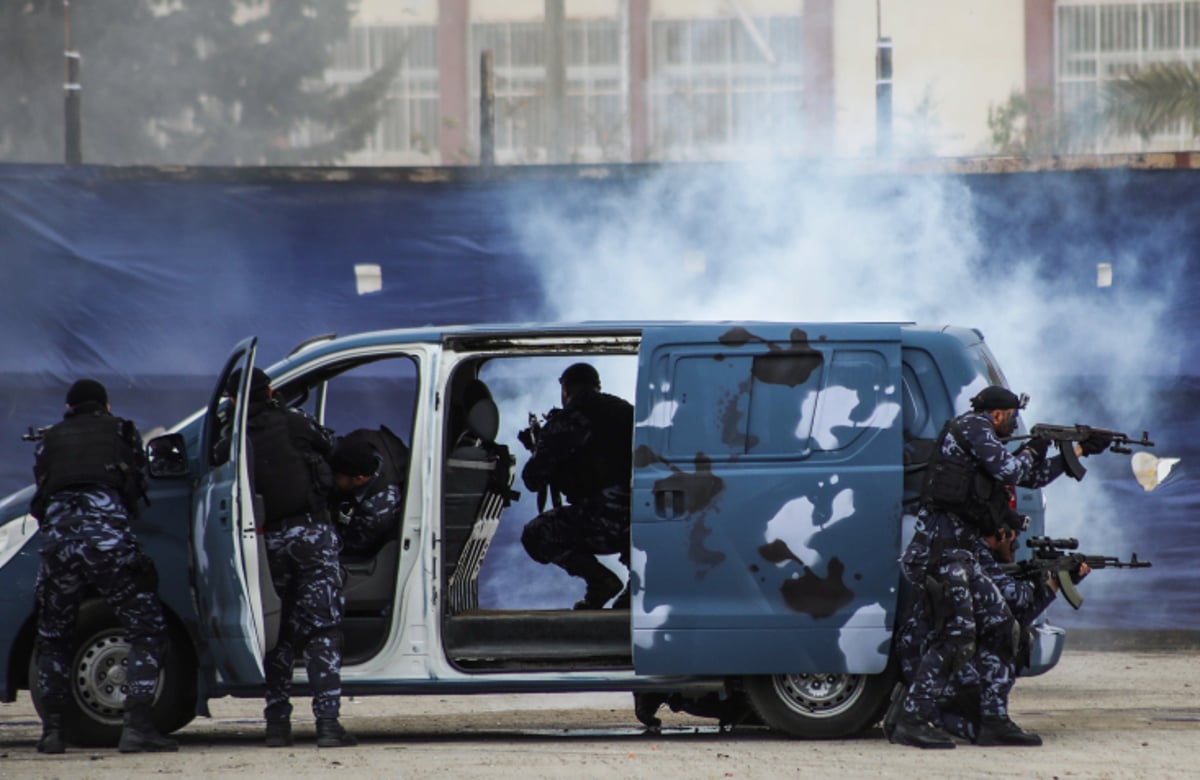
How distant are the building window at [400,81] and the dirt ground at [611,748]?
33.0ft

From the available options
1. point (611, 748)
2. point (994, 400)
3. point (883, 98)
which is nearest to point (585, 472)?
point (611, 748)

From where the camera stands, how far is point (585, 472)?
9.65 m

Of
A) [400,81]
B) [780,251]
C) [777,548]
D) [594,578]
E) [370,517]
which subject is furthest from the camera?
[400,81]

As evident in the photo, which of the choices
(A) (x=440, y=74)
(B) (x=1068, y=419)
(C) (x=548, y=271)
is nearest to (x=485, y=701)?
(C) (x=548, y=271)

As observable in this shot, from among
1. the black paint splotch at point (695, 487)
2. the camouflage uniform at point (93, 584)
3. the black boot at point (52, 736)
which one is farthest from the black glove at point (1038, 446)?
the black boot at point (52, 736)

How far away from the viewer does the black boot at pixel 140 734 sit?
8242mm

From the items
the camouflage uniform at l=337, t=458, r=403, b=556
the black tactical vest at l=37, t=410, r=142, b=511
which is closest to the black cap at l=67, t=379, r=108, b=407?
the black tactical vest at l=37, t=410, r=142, b=511

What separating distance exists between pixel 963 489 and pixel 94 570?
3874 millimetres

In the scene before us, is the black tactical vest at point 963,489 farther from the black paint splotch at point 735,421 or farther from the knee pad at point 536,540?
the knee pad at point 536,540

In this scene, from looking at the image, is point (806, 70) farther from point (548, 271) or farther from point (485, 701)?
point (485, 701)

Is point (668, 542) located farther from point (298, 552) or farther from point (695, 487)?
point (298, 552)

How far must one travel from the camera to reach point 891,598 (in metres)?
8.21

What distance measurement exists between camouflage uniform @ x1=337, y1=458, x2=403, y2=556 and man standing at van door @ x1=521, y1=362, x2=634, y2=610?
0.92 meters

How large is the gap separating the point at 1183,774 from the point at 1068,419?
228 inches
